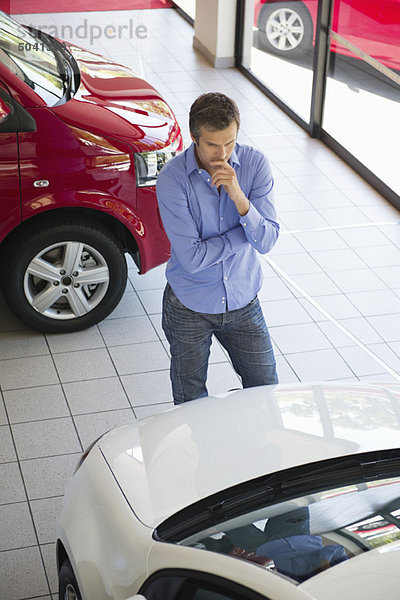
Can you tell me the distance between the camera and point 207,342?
12.3 ft

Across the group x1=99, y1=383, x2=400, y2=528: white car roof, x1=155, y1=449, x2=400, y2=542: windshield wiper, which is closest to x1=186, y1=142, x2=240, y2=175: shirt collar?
x1=99, y1=383, x2=400, y2=528: white car roof

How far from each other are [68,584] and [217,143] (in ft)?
5.65

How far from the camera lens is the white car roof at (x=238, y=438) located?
2.70m

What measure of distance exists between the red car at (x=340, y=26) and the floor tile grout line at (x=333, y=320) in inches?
91.7

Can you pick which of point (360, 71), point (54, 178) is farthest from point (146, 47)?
point (54, 178)

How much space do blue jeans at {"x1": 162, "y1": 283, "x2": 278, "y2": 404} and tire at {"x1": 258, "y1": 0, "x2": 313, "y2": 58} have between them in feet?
19.9

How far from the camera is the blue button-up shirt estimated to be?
135 inches

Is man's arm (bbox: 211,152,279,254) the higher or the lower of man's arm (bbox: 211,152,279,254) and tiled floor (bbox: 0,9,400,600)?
the higher

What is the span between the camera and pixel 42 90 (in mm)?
5047

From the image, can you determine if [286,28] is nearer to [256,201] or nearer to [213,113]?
[256,201]

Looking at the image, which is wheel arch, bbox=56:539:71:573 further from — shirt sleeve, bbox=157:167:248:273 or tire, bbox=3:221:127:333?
tire, bbox=3:221:127:333

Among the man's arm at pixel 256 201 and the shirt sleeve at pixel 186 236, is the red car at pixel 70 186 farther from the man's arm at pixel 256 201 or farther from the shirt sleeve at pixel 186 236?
the man's arm at pixel 256 201

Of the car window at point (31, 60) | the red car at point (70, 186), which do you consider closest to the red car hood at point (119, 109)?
the red car at point (70, 186)

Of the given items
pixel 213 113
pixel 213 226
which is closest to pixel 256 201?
pixel 213 226
